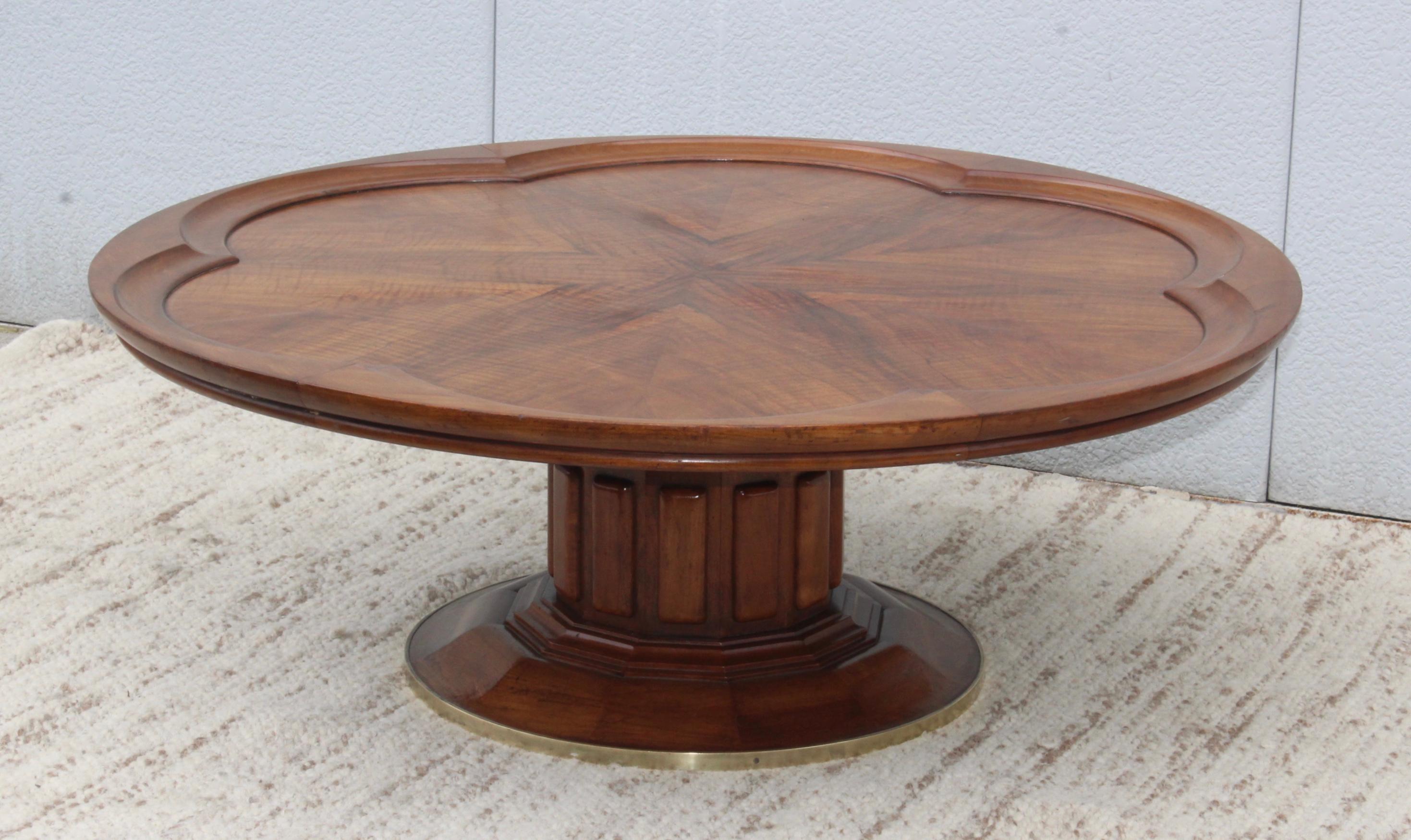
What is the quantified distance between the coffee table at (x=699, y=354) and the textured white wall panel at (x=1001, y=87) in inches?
18.3

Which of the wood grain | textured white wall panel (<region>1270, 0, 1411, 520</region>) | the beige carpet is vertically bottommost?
the beige carpet

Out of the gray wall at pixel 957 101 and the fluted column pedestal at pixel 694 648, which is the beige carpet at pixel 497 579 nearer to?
the fluted column pedestal at pixel 694 648

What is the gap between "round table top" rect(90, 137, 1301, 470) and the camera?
135cm

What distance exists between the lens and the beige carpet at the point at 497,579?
175 cm

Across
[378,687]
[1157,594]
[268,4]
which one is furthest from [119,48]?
[1157,594]

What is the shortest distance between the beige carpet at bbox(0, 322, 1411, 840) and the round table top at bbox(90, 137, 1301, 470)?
0.53m

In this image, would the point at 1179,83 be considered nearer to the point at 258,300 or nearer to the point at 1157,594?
the point at 1157,594

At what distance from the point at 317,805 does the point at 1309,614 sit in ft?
4.51

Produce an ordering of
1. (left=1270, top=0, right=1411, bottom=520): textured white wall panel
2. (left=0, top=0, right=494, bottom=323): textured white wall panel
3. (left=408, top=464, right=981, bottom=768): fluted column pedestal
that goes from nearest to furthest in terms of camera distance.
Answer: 1. (left=408, top=464, right=981, bottom=768): fluted column pedestal
2. (left=1270, top=0, right=1411, bottom=520): textured white wall panel
3. (left=0, top=0, right=494, bottom=323): textured white wall panel

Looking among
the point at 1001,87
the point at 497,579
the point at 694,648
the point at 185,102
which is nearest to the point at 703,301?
the point at 694,648

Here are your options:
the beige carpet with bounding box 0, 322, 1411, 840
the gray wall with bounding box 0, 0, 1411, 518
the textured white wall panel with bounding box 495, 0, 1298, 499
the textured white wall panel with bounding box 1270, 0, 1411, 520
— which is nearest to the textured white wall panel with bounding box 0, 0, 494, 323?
the gray wall with bounding box 0, 0, 1411, 518

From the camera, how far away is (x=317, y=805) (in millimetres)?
1744

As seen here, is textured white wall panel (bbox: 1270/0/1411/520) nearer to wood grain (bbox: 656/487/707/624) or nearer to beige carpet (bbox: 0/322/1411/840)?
beige carpet (bbox: 0/322/1411/840)

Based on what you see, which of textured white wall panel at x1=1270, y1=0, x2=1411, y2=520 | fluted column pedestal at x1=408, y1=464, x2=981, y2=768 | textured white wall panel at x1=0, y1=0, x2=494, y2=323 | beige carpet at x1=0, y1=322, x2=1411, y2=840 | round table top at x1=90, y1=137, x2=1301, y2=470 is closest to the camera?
round table top at x1=90, y1=137, x2=1301, y2=470
